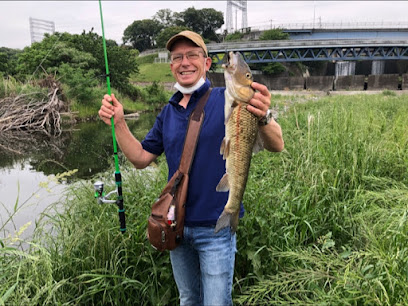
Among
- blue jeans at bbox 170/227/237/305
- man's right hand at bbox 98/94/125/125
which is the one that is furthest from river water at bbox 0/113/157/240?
blue jeans at bbox 170/227/237/305

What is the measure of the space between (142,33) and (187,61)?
8929 cm

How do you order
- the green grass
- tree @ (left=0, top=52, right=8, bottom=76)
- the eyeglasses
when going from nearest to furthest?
the eyeglasses < tree @ (left=0, top=52, right=8, bottom=76) < the green grass

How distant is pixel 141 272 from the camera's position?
10.2ft

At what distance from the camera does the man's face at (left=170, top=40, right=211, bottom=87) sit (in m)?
2.04

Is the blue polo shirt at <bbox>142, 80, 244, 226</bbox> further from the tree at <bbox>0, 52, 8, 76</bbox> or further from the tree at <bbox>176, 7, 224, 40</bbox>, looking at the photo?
the tree at <bbox>176, 7, 224, 40</bbox>

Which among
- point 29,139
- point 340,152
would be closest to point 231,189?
point 340,152

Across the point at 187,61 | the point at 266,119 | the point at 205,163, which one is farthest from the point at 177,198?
the point at 187,61

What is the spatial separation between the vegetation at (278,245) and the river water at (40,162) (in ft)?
6.30

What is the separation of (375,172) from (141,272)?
11.1 ft

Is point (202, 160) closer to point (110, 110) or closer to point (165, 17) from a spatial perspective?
point (110, 110)

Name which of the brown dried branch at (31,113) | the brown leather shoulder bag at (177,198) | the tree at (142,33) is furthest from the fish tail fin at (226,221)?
the tree at (142,33)

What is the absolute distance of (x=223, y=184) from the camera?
1926 millimetres

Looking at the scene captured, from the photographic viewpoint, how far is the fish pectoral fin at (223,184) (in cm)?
192

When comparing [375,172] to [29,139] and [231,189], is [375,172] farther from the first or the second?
[29,139]
